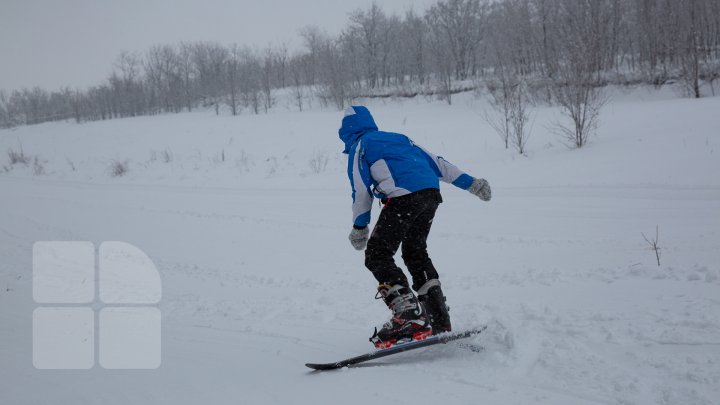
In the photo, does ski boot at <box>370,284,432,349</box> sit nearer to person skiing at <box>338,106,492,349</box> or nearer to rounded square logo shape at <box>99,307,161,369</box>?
person skiing at <box>338,106,492,349</box>

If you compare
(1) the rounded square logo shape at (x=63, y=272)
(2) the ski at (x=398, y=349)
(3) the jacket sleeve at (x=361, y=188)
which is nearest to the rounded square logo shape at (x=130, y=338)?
(1) the rounded square logo shape at (x=63, y=272)

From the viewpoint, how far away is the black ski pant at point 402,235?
3300mm

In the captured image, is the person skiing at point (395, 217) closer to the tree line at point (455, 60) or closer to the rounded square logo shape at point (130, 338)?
the rounded square logo shape at point (130, 338)

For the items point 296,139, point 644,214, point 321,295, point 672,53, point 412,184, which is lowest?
point 321,295

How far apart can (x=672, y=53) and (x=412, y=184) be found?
24382 mm

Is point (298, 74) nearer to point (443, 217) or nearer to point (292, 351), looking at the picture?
point (443, 217)

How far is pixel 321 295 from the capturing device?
540cm

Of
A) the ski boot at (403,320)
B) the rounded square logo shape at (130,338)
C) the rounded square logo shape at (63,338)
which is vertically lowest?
the rounded square logo shape at (130,338)

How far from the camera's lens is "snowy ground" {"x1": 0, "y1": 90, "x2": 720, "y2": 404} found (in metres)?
2.92

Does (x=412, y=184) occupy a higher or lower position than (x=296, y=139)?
lower

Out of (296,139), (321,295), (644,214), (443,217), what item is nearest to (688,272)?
(644,214)

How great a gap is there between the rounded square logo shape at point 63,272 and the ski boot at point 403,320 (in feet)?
13.8

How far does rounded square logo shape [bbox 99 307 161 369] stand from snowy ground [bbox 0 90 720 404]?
0.17 metres

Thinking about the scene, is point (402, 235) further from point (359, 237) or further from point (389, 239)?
point (359, 237)
